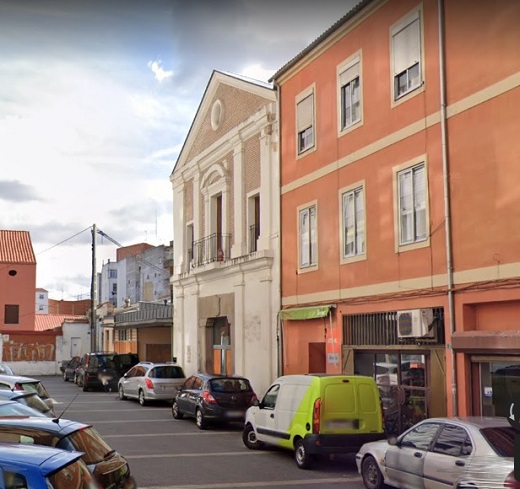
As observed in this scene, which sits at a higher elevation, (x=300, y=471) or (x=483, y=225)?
(x=483, y=225)

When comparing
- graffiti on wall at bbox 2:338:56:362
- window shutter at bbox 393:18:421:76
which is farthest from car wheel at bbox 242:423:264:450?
graffiti on wall at bbox 2:338:56:362

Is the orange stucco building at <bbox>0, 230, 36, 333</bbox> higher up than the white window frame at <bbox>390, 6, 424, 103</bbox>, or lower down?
lower down

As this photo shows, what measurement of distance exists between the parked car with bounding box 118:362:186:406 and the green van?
12324 mm

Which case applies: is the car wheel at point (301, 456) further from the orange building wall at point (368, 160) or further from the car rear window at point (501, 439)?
the orange building wall at point (368, 160)

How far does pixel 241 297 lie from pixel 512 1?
48.1ft

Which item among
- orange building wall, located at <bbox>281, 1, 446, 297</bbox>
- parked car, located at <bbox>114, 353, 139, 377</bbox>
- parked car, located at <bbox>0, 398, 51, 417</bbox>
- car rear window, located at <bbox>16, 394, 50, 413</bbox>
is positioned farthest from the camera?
parked car, located at <bbox>114, 353, 139, 377</bbox>

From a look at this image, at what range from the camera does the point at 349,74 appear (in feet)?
65.6

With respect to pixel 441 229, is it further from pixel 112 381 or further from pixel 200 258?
pixel 112 381

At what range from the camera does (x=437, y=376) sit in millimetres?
16078

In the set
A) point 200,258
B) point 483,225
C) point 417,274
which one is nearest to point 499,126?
point 483,225

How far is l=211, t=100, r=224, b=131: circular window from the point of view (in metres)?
28.8

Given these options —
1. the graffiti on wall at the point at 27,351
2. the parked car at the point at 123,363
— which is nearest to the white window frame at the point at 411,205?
the parked car at the point at 123,363

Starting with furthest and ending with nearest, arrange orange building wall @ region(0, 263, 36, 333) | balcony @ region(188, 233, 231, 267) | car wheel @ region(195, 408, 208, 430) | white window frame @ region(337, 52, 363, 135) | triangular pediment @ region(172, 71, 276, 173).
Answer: orange building wall @ region(0, 263, 36, 333), balcony @ region(188, 233, 231, 267), triangular pediment @ region(172, 71, 276, 173), car wheel @ region(195, 408, 208, 430), white window frame @ region(337, 52, 363, 135)

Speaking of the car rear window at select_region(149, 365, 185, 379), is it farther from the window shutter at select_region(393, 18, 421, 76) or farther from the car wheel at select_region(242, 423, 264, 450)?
the window shutter at select_region(393, 18, 421, 76)
